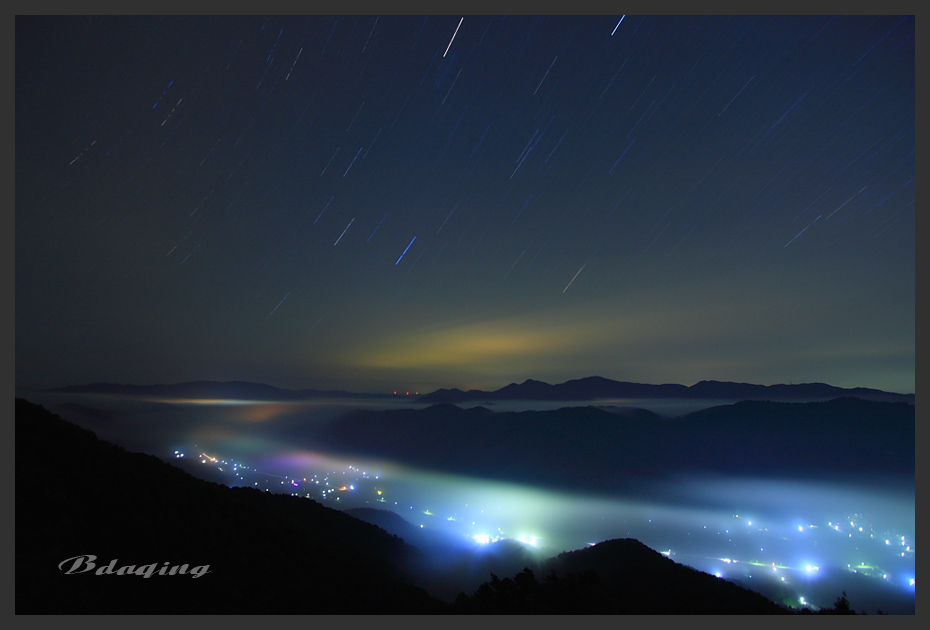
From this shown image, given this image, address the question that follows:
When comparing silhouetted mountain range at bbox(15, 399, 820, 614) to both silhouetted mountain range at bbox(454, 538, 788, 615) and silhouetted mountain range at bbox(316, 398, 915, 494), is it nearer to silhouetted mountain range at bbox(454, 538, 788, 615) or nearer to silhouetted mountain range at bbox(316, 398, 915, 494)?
silhouetted mountain range at bbox(454, 538, 788, 615)

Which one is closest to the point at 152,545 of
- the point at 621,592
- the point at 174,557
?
the point at 174,557

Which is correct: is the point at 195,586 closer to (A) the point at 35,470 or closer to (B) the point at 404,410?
(A) the point at 35,470

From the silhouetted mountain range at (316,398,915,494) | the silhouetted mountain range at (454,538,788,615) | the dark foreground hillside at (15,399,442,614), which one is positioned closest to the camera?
the dark foreground hillside at (15,399,442,614)

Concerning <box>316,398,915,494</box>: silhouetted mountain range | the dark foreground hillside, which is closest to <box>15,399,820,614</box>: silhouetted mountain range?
the dark foreground hillside

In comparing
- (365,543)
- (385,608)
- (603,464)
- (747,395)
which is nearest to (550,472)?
(603,464)

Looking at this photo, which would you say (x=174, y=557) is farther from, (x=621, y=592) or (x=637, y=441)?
(x=637, y=441)

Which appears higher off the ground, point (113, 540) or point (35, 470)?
point (35, 470)

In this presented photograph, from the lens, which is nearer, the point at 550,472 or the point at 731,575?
the point at 731,575
